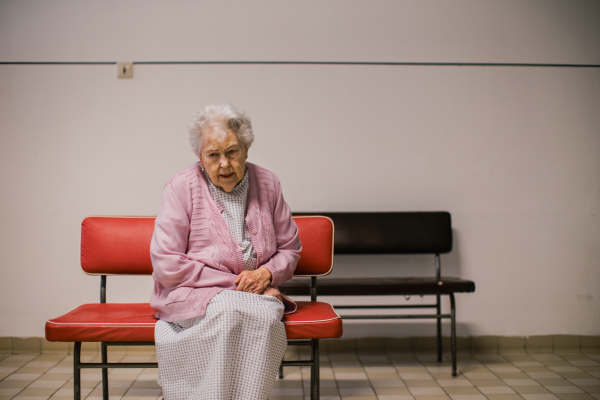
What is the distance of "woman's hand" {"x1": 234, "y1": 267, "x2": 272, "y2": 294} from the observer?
6.18 ft

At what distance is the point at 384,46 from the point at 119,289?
2558 mm

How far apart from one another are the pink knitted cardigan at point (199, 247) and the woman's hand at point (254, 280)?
33 millimetres

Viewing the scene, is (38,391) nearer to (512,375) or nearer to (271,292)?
(271,292)

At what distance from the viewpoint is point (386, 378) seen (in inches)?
111

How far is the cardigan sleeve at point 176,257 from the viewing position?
185 centimetres

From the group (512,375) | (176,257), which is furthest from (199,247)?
(512,375)

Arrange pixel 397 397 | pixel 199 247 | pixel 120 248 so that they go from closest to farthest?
1. pixel 199 247
2. pixel 120 248
3. pixel 397 397

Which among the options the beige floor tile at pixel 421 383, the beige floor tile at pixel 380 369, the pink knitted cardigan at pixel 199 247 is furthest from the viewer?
the beige floor tile at pixel 380 369

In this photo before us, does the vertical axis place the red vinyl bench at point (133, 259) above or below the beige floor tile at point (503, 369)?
above

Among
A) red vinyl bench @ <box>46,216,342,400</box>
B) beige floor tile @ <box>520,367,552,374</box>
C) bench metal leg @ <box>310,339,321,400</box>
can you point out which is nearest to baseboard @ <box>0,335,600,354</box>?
beige floor tile @ <box>520,367,552,374</box>

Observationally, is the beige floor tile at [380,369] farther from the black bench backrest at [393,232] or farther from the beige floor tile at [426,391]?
the black bench backrest at [393,232]

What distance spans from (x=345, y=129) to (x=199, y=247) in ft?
5.71

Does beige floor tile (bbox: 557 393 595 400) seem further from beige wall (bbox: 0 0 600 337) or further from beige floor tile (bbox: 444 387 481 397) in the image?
beige wall (bbox: 0 0 600 337)

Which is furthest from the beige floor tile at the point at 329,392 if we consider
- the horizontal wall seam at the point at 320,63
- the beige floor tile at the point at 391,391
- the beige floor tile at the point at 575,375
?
the horizontal wall seam at the point at 320,63
